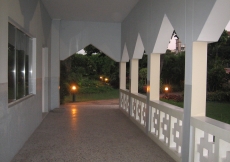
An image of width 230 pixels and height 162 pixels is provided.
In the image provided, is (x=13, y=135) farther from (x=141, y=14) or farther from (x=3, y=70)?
(x=141, y=14)

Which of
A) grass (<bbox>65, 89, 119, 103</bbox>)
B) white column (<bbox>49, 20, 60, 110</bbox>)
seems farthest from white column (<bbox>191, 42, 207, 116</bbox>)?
grass (<bbox>65, 89, 119, 103</bbox>)

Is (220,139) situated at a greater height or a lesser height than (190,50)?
lesser

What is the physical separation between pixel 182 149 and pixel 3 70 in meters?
2.78

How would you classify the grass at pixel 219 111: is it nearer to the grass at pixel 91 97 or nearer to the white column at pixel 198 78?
the grass at pixel 91 97

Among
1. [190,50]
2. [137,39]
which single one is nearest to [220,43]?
[137,39]

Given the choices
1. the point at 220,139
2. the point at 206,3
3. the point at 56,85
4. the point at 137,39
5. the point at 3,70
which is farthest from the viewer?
the point at 56,85

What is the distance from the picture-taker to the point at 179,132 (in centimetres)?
408

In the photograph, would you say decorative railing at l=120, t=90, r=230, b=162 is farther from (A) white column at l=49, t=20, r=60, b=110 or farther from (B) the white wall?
(A) white column at l=49, t=20, r=60, b=110

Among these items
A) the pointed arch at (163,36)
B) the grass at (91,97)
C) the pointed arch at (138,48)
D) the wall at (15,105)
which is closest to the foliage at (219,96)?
the grass at (91,97)

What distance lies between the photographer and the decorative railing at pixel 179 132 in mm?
2889

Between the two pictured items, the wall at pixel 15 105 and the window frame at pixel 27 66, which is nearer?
the wall at pixel 15 105

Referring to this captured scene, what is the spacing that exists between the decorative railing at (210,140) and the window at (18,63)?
9.55 feet

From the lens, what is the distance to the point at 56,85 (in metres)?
9.88

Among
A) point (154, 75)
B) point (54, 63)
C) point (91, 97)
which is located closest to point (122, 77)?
point (54, 63)
